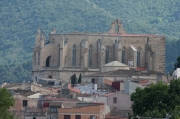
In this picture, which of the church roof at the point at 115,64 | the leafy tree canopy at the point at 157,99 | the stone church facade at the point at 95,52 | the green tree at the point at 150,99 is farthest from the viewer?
the stone church facade at the point at 95,52

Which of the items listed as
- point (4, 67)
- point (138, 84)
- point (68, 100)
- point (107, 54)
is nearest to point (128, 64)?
A: point (107, 54)

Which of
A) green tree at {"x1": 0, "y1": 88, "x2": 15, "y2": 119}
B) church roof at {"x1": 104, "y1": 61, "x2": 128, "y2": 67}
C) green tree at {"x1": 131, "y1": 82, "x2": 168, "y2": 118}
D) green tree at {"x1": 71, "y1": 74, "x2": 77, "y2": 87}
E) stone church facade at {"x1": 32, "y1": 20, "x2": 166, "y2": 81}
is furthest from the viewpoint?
stone church facade at {"x1": 32, "y1": 20, "x2": 166, "y2": 81}

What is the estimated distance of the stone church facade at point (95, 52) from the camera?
138 meters

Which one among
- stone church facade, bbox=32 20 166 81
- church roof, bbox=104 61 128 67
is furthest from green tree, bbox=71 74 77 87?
stone church facade, bbox=32 20 166 81

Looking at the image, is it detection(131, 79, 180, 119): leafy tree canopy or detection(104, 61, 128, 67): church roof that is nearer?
detection(131, 79, 180, 119): leafy tree canopy

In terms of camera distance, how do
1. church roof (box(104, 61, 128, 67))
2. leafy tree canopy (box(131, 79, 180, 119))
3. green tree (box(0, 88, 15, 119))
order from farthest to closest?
1. church roof (box(104, 61, 128, 67))
2. leafy tree canopy (box(131, 79, 180, 119))
3. green tree (box(0, 88, 15, 119))

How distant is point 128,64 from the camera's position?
136 meters

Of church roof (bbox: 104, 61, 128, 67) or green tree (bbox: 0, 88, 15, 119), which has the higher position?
church roof (bbox: 104, 61, 128, 67)

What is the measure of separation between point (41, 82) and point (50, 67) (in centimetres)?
1088

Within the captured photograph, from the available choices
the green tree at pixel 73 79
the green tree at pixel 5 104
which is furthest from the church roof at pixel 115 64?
the green tree at pixel 5 104

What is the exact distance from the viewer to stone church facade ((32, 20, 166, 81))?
138375 millimetres

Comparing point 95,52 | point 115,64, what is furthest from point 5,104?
point 95,52

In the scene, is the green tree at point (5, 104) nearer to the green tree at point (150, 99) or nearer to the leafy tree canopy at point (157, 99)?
the leafy tree canopy at point (157, 99)

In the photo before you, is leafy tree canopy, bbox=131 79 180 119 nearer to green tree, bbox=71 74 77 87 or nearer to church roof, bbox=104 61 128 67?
green tree, bbox=71 74 77 87
